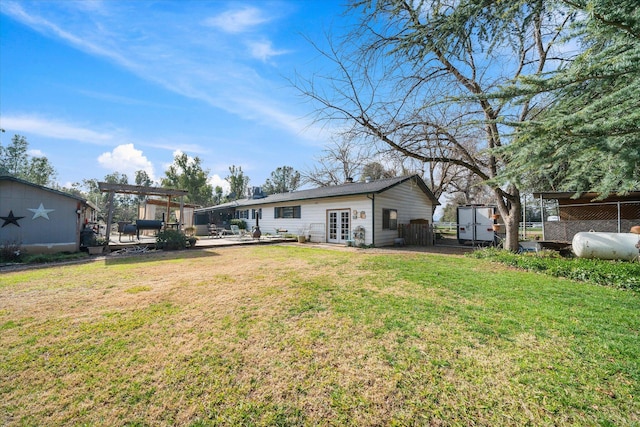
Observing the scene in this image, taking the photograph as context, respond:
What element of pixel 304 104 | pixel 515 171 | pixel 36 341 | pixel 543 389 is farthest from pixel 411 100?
pixel 36 341

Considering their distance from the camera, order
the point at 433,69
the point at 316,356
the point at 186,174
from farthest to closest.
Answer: the point at 186,174, the point at 433,69, the point at 316,356

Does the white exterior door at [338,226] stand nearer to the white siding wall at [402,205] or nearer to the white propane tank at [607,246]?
the white siding wall at [402,205]

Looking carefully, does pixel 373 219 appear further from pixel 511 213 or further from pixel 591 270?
pixel 591 270

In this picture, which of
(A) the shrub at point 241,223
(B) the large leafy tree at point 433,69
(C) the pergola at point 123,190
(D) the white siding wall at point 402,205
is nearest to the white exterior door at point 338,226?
(D) the white siding wall at point 402,205

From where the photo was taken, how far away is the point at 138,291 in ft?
15.7

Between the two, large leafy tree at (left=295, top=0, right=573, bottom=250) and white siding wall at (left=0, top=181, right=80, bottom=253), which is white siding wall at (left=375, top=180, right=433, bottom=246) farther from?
white siding wall at (left=0, top=181, right=80, bottom=253)

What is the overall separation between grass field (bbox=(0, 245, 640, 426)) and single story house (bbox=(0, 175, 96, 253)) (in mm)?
5643

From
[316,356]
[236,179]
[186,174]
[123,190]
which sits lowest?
[316,356]

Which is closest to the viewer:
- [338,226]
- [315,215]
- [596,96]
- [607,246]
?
[596,96]

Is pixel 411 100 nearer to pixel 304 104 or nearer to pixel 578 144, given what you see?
pixel 304 104

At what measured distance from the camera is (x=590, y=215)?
41.4 feet

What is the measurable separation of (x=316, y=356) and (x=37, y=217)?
1213 cm

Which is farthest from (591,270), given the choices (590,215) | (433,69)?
(590,215)

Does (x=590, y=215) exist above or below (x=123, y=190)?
below
